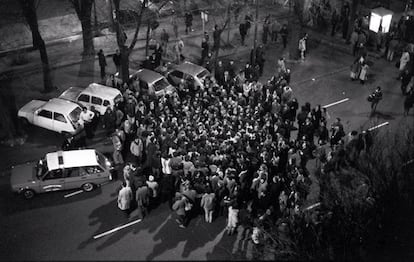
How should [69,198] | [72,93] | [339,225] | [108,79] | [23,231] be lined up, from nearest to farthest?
1. [339,225]
2. [23,231]
3. [69,198]
4. [72,93]
5. [108,79]

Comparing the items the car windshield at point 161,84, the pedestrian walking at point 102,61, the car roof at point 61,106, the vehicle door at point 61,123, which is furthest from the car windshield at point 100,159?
the pedestrian walking at point 102,61

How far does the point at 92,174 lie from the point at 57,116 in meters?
4.39

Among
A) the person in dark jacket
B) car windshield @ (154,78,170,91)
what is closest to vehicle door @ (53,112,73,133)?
the person in dark jacket

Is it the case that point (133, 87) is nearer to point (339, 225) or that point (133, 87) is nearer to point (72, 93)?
point (72, 93)

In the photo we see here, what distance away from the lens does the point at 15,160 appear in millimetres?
20266

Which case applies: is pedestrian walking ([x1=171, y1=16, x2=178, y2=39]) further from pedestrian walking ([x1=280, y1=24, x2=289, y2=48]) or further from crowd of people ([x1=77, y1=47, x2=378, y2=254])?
crowd of people ([x1=77, y1=47, x2=378, y2=254])

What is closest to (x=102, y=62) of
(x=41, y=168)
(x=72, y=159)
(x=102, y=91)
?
(x=102, y=91)

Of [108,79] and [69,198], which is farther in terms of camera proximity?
[108,79]

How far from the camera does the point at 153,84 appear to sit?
23484 mm

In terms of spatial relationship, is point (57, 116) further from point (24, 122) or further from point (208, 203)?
point (208, 203)

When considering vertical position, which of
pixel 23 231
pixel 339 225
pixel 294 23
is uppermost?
pixel 294 23

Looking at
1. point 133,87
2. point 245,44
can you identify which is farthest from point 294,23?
point 133,87

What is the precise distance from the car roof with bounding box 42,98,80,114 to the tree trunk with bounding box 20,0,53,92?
153 inches

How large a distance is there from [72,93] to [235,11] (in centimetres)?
1268
